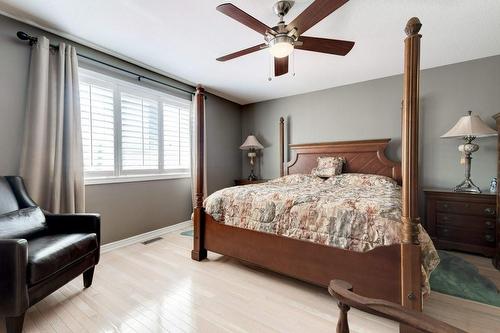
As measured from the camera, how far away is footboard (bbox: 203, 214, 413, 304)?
1.51 metres

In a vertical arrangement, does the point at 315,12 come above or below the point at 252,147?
above

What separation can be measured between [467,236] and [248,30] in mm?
3428

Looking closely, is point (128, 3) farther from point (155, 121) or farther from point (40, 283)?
point (40, 283)

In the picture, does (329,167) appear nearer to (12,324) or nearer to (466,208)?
(466,208)

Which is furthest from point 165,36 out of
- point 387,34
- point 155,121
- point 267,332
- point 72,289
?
point 267,332

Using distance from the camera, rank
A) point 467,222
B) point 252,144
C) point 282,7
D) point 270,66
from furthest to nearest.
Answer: point 252,144
point 270,66
point 467,222
point 282,7

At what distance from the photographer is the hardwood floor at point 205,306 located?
5.01 feet

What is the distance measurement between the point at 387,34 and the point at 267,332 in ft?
9.47

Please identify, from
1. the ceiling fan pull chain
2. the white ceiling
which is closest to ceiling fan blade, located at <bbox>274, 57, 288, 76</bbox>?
the white ceiling

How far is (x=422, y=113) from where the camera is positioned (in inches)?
127

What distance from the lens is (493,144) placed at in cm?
283

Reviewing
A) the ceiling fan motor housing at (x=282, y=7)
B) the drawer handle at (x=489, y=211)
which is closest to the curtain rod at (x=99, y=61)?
the ceiling fan motor housing at (x=282, y=7)

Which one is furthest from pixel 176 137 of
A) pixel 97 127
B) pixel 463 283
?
pixel 463 283

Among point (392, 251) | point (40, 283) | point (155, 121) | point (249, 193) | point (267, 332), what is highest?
point (155, 121)
